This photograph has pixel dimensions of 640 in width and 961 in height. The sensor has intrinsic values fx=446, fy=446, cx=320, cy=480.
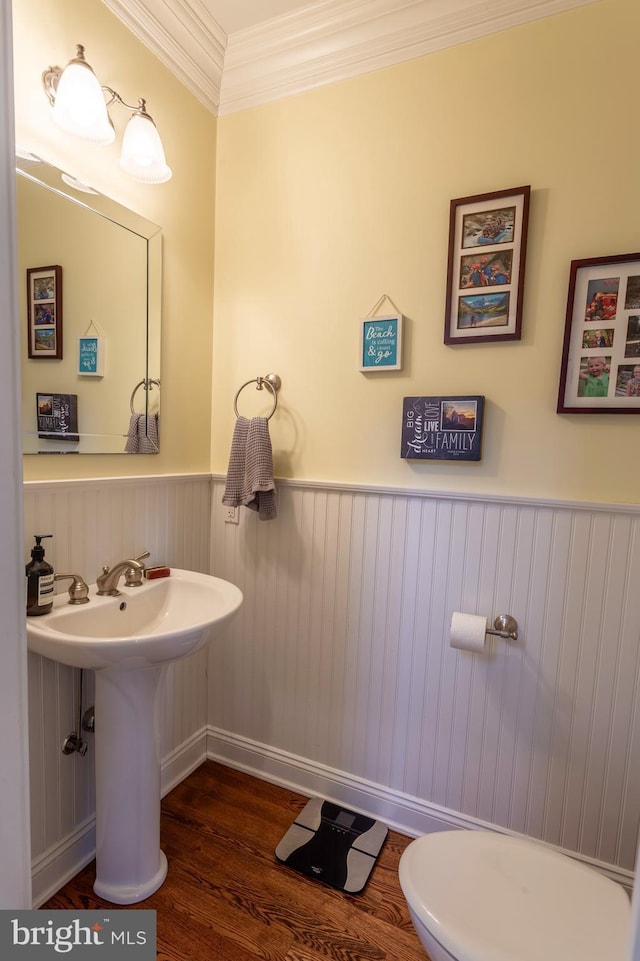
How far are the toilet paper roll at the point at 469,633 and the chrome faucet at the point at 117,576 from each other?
1.00 m

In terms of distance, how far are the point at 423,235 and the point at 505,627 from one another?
1293 millimetres

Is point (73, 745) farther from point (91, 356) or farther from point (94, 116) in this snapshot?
point (94, 116)

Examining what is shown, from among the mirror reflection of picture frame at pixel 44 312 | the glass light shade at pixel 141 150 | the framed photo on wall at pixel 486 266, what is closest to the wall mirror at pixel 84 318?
the mirror reflection of picture frame at pixel 44 312

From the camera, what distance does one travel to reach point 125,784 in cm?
128

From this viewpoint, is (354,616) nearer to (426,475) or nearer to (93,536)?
(426,475)

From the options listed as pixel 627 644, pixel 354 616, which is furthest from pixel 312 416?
pixel 627 644

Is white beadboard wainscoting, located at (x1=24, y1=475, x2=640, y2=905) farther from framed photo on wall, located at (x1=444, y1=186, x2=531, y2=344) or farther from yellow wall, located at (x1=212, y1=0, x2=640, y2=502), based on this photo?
framed photo on wall, located at (x1=444, y1=186, x2=531, y2=344)

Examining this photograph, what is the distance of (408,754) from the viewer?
5.16 feet

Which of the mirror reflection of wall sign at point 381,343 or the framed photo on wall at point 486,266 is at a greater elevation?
the framed photo on wall at point 486,266

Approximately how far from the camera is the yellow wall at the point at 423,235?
127 cm

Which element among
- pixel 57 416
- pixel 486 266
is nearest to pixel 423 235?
pixel 486 266

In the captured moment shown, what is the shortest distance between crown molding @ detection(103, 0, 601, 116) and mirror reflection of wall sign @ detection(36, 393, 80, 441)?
1.17m

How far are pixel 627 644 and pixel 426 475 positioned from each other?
2.47 ft

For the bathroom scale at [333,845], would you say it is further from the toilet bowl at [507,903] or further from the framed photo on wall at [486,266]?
the framed photo on wall at [486,266]
